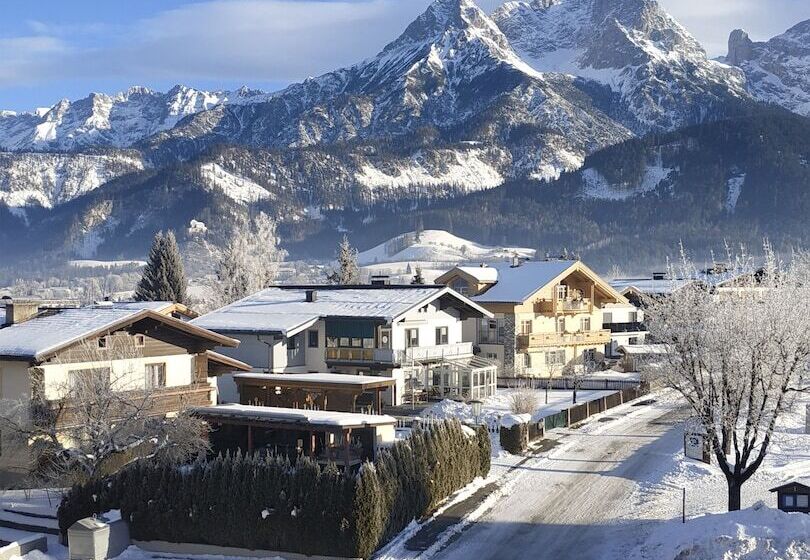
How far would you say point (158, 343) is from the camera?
42.8m

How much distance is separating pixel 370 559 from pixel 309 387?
18.0 metres

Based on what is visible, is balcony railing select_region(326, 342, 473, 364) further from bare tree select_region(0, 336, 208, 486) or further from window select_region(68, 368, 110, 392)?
window select_region(68, 368, 110, 392)

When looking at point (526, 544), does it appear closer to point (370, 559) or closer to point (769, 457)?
point (370, 559)

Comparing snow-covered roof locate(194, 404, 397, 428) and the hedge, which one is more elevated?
snow-covered roof locate(194, 404, 397, 428)

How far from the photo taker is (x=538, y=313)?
73375 mm

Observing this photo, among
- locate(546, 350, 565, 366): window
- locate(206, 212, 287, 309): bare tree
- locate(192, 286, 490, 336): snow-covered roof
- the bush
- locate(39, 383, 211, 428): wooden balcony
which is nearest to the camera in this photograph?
locate(39, 383, 211, 428): wooden balcony

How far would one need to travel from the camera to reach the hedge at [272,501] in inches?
1166

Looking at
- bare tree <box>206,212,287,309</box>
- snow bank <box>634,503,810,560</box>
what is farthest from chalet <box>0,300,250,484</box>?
bare tree <box>206,212,287,309</box>

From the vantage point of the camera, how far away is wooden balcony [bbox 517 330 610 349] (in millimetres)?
71500

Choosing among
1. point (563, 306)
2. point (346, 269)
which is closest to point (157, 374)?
point (563, 306)

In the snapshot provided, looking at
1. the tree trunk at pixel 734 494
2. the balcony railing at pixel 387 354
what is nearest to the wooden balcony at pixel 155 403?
the balcony railing at pixel 387 354

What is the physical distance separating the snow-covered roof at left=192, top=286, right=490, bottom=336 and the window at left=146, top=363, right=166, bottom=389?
11.9m

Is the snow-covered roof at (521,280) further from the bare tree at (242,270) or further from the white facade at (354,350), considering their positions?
the bare tree at (242,270)

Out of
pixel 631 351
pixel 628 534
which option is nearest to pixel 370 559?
pixel 628 534
